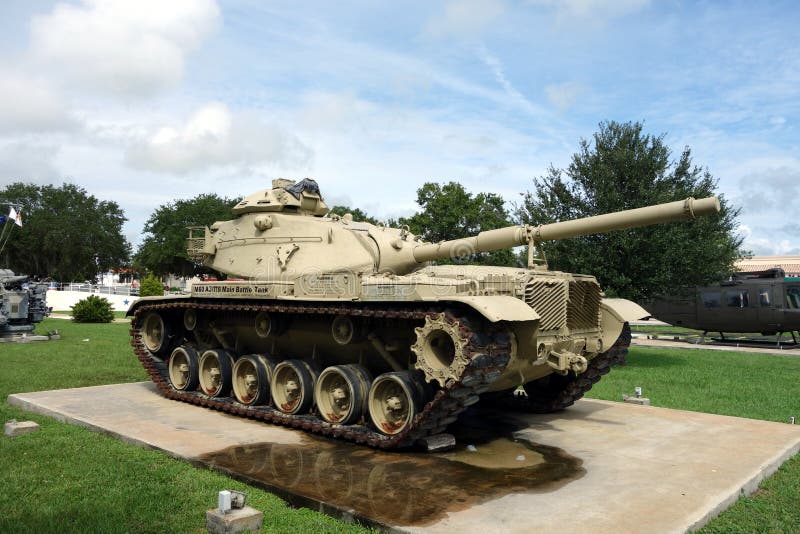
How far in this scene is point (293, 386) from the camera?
981cm

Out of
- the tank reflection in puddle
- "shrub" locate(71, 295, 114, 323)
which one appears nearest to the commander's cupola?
the tank reflection in puddle

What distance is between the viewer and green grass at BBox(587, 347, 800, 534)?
19.6 feet

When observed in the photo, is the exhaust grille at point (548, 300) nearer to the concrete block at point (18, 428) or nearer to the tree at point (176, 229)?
the concrete block at point (18, 428)

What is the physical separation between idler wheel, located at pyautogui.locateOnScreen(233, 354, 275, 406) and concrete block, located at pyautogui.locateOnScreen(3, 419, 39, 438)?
9.94 feet

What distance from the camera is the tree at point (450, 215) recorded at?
3416cm

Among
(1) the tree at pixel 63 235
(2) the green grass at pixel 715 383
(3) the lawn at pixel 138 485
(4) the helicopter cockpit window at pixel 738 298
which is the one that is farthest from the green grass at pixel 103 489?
(1) the tree at pixel 63 235

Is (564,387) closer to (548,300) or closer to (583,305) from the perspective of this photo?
(583,305)

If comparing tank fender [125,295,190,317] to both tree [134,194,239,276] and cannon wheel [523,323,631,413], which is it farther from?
tree [134,194,239,276]

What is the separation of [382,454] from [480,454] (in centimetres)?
122

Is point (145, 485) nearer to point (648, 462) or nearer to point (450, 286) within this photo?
point (450, 286)

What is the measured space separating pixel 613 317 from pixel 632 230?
808 centimetres

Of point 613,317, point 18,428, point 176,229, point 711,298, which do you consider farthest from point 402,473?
point 176,229

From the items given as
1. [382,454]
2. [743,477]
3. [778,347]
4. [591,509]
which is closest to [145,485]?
[382,454]

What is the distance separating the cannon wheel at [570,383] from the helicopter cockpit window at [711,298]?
1672 cm
